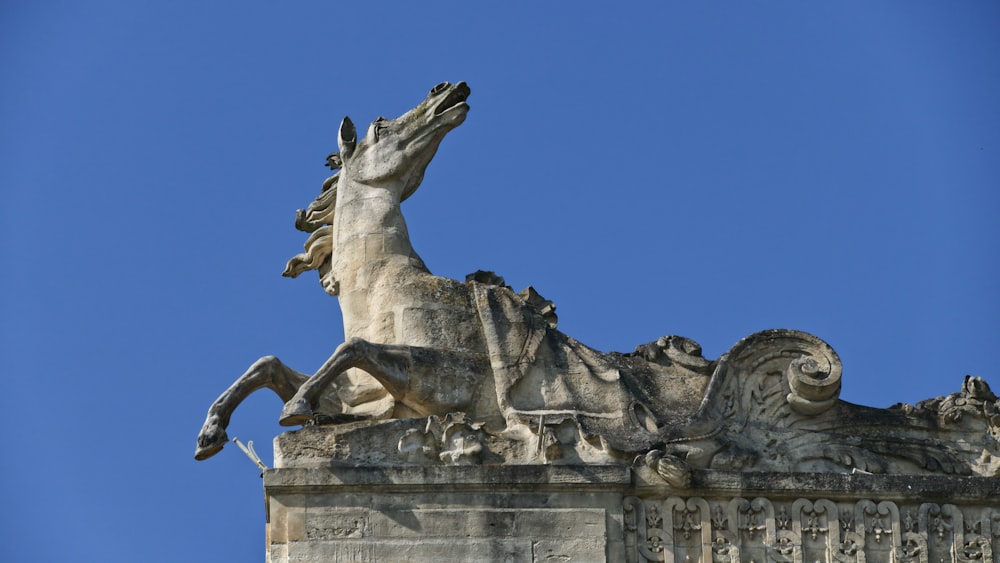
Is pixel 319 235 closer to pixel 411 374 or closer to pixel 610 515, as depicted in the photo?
pixel 411 374

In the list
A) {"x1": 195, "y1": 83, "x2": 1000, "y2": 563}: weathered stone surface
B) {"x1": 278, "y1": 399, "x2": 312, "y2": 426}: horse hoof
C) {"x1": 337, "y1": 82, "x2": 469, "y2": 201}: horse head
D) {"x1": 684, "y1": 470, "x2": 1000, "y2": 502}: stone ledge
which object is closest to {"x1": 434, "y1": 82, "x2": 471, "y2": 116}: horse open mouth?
{"x1": 337, "y1": 82, "x2": 469, "y2": 201}: horse head

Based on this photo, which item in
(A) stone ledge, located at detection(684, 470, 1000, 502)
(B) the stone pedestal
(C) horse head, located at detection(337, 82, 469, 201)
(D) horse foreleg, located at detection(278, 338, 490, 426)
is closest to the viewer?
(B) the stone pedestal

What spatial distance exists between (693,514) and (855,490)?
1.60 m

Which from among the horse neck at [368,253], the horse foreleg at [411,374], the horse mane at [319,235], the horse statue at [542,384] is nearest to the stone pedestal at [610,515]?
the horse statue at [542,384]

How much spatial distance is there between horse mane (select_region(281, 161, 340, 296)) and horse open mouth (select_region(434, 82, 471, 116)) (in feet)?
4.24

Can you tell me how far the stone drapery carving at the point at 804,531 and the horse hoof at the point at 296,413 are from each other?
310 cm

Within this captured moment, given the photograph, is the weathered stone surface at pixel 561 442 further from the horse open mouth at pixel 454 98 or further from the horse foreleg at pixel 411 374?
the horse open mouth at pixel 454 98

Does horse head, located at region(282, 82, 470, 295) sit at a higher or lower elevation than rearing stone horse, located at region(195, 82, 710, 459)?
higher

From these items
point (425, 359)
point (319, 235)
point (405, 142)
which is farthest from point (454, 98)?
point (425, 359)

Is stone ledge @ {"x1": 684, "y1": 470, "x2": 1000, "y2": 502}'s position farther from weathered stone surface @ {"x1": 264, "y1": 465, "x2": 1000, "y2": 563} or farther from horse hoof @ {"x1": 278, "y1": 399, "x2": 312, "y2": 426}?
horse hoof @ {"x1": 278, "y1": 399, "x2": 312, "y2": 426}

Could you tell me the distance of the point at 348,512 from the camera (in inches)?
1048

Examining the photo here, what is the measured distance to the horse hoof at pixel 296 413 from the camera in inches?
1073

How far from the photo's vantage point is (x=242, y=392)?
28.0m

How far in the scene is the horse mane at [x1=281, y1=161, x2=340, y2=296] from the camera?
29.6 m
